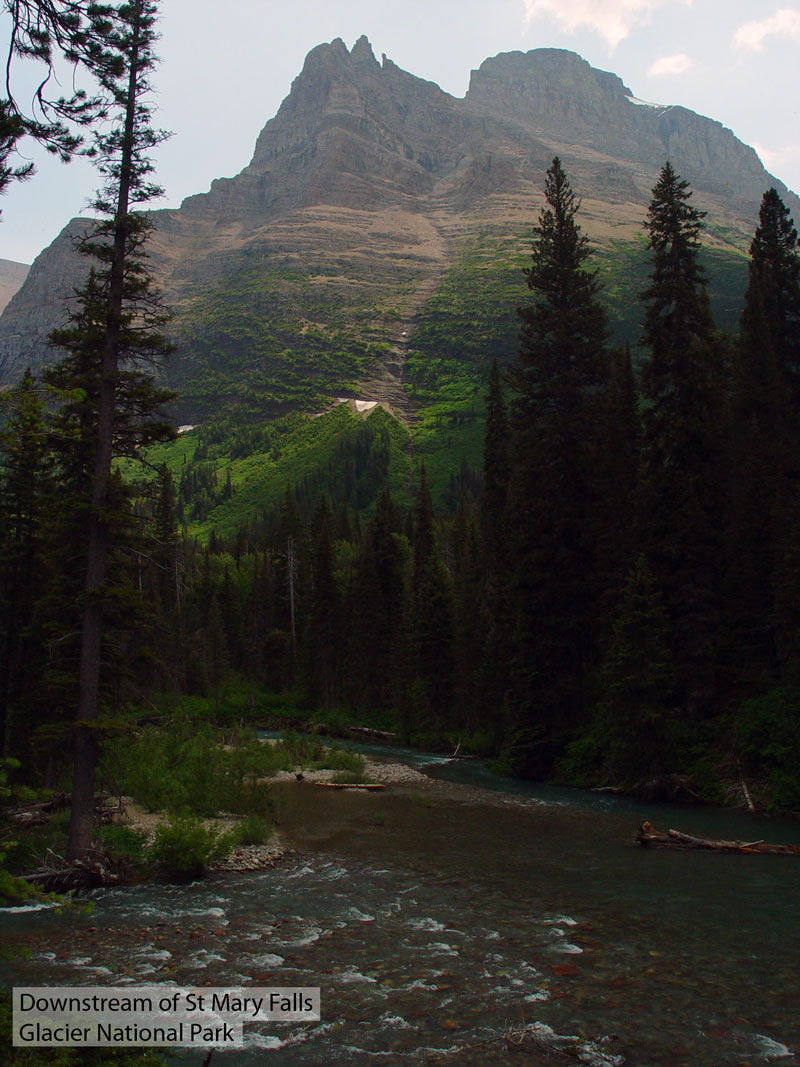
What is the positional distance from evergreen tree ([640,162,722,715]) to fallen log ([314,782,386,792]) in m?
12.8

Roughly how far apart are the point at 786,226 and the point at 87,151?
133ft

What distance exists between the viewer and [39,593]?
25.8 m

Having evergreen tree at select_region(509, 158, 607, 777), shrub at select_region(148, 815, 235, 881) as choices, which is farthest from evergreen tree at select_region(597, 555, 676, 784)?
shrub at select_region(148, 815, 235, 881)

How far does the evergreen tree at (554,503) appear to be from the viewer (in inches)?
1256

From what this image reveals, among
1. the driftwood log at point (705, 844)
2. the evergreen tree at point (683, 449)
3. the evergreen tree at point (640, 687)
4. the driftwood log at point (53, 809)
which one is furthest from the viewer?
the evergreen tree at point (683, 449)

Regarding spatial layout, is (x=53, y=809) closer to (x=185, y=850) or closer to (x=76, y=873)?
(x=76, y=873)

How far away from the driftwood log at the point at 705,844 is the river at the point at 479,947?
598 millimetres

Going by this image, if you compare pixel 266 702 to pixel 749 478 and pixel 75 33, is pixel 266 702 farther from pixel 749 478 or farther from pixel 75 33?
pixel 75 33

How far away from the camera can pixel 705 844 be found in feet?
56.1

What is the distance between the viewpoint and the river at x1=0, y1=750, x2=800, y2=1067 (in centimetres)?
781

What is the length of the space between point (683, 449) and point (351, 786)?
19.2 m

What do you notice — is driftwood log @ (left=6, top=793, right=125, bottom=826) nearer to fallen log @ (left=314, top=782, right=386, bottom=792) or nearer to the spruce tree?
fallen log @ (left=314, top=782, right=386, bottom=792)

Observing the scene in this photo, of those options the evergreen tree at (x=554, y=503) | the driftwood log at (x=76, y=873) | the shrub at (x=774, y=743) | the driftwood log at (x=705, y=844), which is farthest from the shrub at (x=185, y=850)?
the evergreen tree at (x=554, y=503)

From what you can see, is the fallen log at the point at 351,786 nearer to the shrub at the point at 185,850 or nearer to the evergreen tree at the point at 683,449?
the evergreen tree at the point at 683,449
